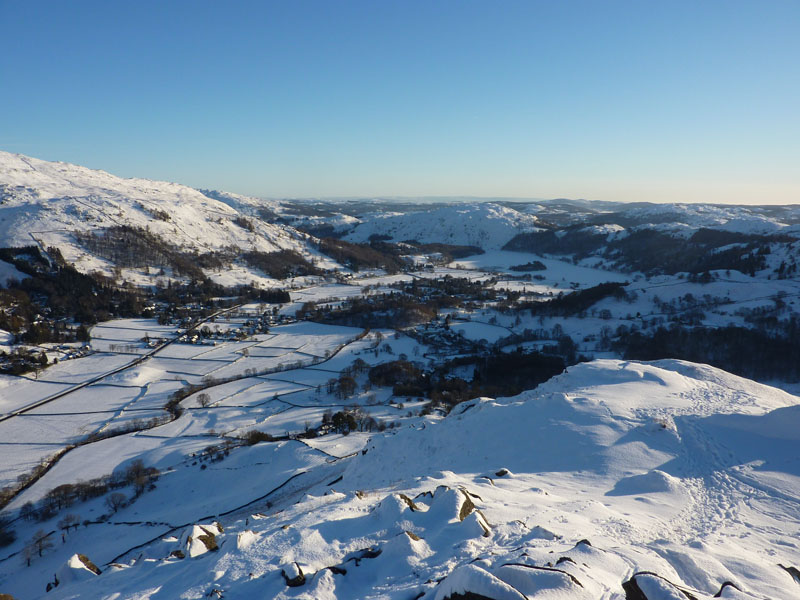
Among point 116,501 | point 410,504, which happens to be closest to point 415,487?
point 410,504

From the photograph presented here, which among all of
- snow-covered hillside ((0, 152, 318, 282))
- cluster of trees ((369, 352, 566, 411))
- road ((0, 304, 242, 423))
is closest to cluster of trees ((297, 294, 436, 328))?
cluster of trees ((369, 352, 566, 411))

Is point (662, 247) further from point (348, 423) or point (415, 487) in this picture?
point (415, 487)

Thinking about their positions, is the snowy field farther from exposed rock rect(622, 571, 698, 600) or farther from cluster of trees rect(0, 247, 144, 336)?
cluster of trees rect(0, 247, 144, 336)

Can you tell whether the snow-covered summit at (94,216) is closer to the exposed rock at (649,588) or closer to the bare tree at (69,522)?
the bare tree at (69,522)

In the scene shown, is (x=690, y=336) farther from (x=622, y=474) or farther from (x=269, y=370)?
(x=269, y=370)

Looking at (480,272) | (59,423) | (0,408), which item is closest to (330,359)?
(59,423)

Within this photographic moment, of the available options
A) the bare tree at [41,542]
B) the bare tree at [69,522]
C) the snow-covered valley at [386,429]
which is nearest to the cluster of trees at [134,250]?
the snow-covered valley at [386,429]
